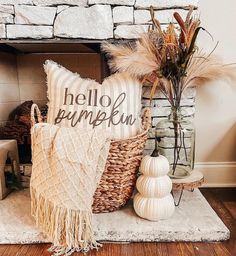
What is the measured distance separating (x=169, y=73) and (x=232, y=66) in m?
0.52

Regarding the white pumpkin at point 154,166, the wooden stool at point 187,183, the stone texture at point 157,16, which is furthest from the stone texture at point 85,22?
the wooden stool at point 187,183

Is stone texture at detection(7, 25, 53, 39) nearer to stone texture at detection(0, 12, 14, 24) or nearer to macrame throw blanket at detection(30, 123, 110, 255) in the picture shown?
stone texture at detection(0, 12, 14, 24)

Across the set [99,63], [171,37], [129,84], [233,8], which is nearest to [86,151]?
[129,84]

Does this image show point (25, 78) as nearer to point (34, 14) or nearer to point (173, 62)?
point (34, 14)

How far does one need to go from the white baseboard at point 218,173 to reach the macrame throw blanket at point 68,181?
2.96ft

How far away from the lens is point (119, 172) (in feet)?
4.48

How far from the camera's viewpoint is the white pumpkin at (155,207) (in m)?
1.34

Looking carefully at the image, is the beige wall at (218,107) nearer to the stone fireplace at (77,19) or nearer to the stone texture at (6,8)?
the stone fireplace at (77,19)

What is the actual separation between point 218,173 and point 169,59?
3.02 feet

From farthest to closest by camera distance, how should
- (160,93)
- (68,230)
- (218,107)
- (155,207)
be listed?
1. (218,107)
2. (160,93)
3. (155,207)
4. (68,230)

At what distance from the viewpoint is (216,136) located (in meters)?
1.87

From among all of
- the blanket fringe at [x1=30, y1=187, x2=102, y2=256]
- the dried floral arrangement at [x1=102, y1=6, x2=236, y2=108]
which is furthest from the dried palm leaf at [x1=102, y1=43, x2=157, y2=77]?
the blanket fringe at [x1=30, y1=187, x2=102, y2=256]

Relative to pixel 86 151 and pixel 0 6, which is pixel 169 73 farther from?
pixel 0 6

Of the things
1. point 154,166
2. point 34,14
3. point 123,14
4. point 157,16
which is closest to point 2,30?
point 34,14
